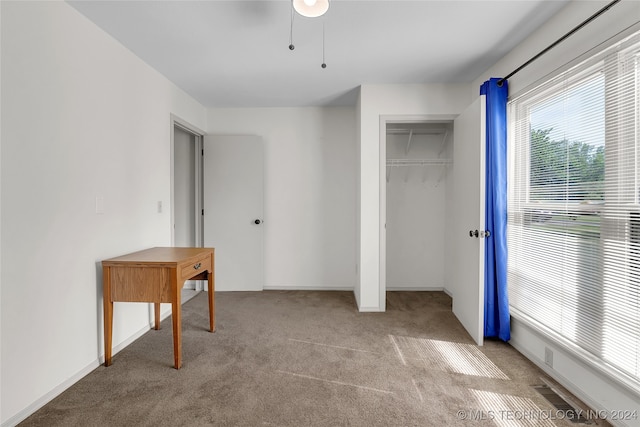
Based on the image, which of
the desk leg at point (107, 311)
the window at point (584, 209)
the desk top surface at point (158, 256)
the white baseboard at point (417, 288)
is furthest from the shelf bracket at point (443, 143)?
the desk leg at point (107, 311)

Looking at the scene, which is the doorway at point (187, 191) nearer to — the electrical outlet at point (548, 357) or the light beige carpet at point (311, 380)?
the light beige carpet at point (311, 380)

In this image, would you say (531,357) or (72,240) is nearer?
(72,240)

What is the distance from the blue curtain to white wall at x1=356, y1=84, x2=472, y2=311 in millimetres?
694

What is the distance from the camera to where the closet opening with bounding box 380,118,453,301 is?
13.3ft

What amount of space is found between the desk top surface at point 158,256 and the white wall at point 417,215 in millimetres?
2450

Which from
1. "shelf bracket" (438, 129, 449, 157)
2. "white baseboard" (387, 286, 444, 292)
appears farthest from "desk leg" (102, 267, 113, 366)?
"shelf bracket" (438, 129, 449, 157)

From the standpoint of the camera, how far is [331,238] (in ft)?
13.5

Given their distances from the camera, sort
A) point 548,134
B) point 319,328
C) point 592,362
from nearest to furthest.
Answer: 1. point 592,362
2. point 548,134
3. point 319,328

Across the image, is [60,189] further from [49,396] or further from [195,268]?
[49,396]

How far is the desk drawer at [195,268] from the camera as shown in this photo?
7.23 feet

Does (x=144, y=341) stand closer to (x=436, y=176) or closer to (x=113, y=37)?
(x=113, y=37)

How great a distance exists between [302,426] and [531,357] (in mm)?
1751

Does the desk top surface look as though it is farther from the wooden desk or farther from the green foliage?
the green foliage

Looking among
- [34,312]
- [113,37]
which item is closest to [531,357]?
[34,312]
